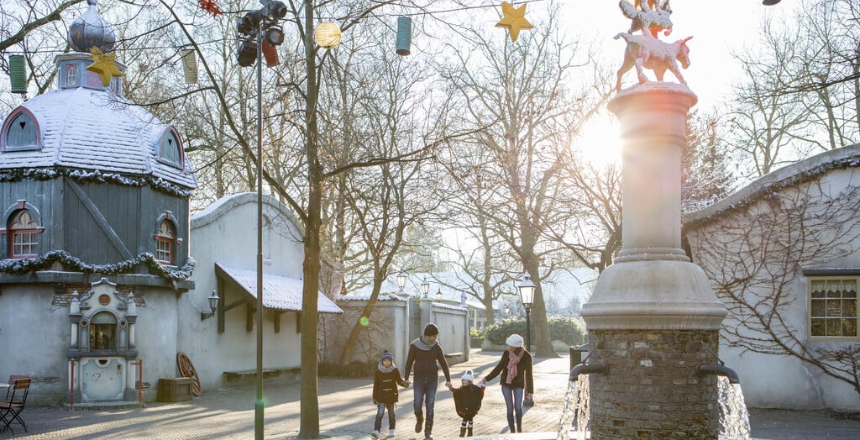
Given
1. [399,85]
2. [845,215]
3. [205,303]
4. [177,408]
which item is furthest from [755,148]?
[177,408]

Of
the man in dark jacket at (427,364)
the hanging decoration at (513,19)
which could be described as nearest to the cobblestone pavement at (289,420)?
the man in dark jacket at (427,364)

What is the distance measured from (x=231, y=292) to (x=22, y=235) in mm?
5999

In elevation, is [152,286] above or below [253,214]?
below

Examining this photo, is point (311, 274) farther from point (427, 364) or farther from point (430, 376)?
point (430, 376)

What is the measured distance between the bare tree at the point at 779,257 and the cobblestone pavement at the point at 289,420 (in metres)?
1.32

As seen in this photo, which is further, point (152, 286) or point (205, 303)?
point (205, 303)

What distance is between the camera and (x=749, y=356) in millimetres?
16250

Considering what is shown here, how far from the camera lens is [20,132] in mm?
19234

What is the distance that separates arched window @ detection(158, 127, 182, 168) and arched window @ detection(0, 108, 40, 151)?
2.89 m

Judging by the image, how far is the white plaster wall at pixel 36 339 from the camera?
1834cm

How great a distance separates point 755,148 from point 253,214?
20.7 meters

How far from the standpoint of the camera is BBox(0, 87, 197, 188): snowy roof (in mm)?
18828

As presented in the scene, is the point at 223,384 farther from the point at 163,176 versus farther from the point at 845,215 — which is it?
the point at 845,215

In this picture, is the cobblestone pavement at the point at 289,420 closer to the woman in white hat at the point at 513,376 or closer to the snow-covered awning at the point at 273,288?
the woman in white hat at the point at 513,376
